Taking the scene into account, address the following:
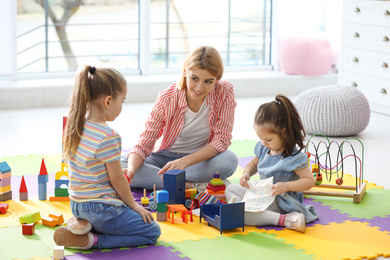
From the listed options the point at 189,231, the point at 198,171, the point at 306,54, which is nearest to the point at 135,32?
the point at 306,54

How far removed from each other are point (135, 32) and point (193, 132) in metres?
2.51

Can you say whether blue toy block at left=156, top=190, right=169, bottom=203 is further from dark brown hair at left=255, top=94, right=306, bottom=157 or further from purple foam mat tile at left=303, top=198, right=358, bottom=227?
purple foam mat tile at left=303, top=198, right=358, bottom=227

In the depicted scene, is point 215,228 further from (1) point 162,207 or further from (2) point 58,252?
(2) point 58,252

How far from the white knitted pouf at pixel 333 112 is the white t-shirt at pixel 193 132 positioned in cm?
108

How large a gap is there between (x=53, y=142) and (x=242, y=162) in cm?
102

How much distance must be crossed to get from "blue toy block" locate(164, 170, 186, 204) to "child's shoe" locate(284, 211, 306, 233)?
402mm

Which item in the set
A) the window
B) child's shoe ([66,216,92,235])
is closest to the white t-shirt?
child's shoe ([66,216,92,235])

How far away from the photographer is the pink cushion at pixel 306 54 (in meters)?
4.89

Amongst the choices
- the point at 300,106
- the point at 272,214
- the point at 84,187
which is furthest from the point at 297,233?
the point at 300,106

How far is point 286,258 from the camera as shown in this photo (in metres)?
1.95

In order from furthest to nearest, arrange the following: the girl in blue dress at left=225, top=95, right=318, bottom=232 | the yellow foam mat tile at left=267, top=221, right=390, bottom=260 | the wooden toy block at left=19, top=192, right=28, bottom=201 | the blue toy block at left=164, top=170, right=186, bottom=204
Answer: the wooden toy block at left=19, top=192, right=28, bottom=201
the blue toy block at left=164, top=170, right=186, bottom=204
the girl in blue dress at left=225, top=95, right=318, bottom=232
the yellow foam mat tile at left=267, top=221, right=390, bottom=260

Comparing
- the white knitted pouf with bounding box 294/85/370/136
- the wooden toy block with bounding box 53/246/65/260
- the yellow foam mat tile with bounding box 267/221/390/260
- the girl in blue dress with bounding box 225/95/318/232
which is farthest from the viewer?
the white knitted pouf with bounding box 294/85/370/136

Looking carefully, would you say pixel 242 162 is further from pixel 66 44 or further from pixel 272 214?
pixel 66 44

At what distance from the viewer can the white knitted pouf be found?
353cm
